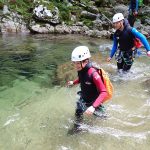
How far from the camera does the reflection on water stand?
768 cm

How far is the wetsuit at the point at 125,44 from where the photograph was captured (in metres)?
11.3

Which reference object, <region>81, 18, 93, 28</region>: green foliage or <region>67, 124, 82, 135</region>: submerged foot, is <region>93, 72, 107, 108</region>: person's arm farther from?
<region>81, 18, 93, 28</region>: green foliage

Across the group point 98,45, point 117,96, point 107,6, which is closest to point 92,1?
point 107,6

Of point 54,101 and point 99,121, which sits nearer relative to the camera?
point 99,121

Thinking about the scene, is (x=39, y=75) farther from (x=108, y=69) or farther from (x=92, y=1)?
(x=92, y=1)

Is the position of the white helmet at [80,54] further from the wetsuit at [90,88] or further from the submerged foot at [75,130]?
the submerged foot at [75,130]

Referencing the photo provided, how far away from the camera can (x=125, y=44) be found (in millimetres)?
11938

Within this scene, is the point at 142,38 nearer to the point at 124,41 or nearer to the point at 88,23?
the point at 124,41

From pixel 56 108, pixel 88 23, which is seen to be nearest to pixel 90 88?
pixel 56 108

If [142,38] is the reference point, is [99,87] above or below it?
below

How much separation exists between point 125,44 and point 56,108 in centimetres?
383

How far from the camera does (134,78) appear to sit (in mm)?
12820

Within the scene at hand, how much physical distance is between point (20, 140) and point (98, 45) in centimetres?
1285

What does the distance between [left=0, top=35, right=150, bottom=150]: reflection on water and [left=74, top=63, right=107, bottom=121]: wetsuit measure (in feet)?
2.66
